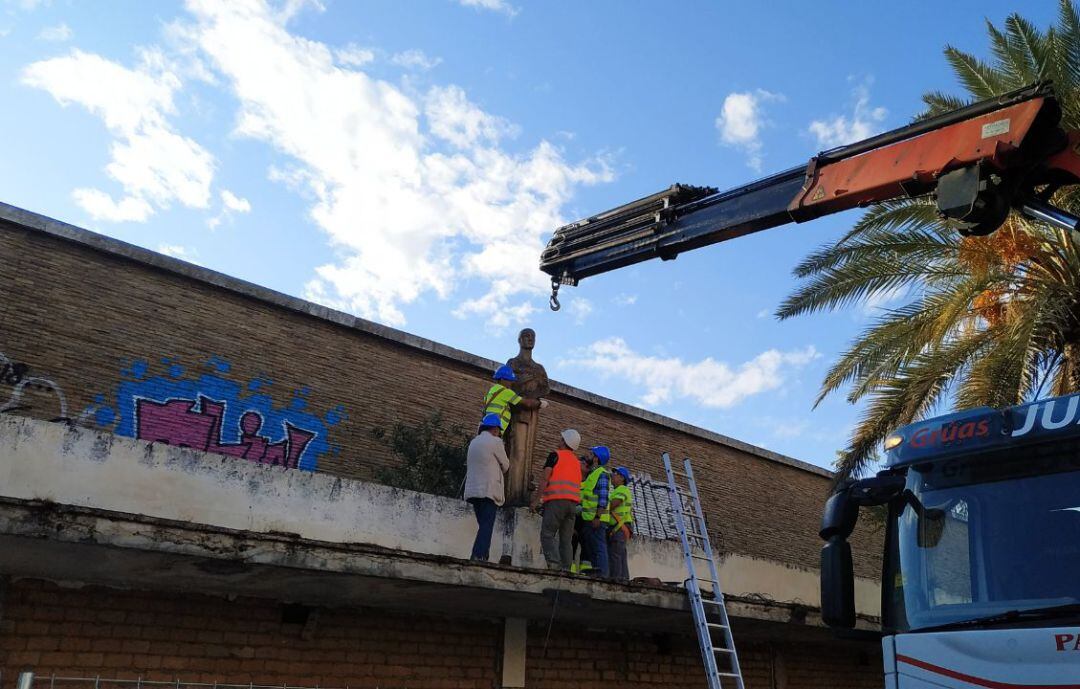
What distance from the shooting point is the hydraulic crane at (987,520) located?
4.27 m

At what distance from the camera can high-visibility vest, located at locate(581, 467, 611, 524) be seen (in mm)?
9758

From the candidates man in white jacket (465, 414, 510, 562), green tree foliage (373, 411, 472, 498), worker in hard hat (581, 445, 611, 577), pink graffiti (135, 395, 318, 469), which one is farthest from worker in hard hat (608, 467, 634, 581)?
pink graffiti (135, 395, 318, 469)

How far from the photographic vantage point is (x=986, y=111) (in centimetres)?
743

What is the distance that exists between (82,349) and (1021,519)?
38.4 feet

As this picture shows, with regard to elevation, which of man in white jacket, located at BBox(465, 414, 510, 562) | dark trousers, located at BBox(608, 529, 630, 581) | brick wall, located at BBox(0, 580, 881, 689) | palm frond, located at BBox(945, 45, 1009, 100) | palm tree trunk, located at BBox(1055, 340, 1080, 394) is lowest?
brick wall, located at BBox(0, 580, 881, 689)

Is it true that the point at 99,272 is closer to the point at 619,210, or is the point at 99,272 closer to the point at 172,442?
the point at 172,442

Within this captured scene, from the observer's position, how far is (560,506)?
30.3 ft

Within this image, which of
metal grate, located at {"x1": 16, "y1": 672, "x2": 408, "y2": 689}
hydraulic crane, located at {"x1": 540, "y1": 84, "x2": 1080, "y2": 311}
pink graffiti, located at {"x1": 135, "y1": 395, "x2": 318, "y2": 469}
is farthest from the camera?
A: pink graffiti, located at {"x1": 135, "y1": 395, "x2": 318, "y2": 469}

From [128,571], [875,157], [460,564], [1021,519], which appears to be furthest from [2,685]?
[875,157]

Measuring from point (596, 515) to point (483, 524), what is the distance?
5.16 feet

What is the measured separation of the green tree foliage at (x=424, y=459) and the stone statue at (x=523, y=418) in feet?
13.8

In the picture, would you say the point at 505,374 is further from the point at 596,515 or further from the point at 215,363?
the point at 215,363

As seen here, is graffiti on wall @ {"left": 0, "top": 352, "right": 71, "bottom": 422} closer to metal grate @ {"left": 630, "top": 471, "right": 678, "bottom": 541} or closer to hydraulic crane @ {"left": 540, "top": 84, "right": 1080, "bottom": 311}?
hydraulic crane @ {"left": 540, "top": 84, "right": 1080, "bottom": 311}

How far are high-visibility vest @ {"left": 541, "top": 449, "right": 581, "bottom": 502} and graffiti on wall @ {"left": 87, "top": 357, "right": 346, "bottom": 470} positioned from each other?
222 inches
